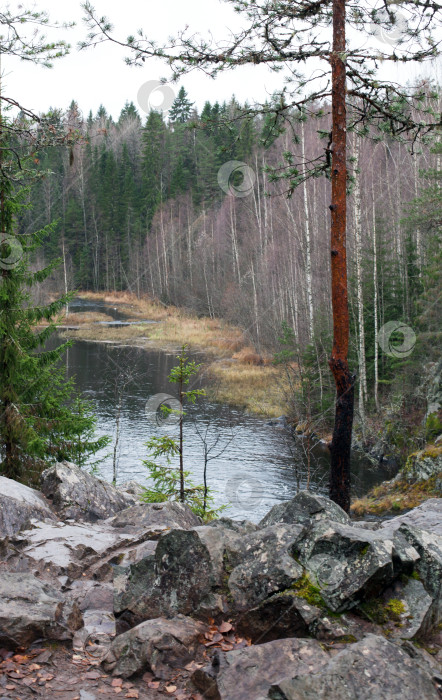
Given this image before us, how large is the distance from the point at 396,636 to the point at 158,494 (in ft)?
20.3

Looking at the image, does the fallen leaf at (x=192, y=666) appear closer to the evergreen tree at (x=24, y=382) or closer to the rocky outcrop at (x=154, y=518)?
the rocky outcrop at (x=154, y=518)

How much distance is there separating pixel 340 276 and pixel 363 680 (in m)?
4.92

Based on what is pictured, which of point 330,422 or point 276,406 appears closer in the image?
point 330,422

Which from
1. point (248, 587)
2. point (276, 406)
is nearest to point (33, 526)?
Answer: point (248, 587)

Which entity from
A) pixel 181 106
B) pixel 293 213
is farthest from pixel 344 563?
pixel 181 106

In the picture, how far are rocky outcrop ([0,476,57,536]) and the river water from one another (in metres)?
3.51

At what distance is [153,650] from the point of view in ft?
13.1

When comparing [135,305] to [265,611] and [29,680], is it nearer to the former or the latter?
[265,611]

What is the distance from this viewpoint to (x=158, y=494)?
9.70m

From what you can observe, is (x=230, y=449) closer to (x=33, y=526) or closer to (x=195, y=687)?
(x=33, y=526)

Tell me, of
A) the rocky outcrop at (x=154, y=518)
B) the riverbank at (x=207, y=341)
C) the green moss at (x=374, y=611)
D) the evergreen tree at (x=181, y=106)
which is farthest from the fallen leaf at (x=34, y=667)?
the evergreen tree at (x=181, y=106)

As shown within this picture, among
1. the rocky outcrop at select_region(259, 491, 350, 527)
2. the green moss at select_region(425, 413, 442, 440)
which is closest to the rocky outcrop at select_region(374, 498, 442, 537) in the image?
the rocky outcrop at select_region(259, 491, 350, 527)

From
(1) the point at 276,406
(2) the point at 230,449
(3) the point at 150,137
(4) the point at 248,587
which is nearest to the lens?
(4) the point at 248,587

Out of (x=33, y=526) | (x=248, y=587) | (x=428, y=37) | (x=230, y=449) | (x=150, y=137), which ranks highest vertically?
(x=150, y=137)
